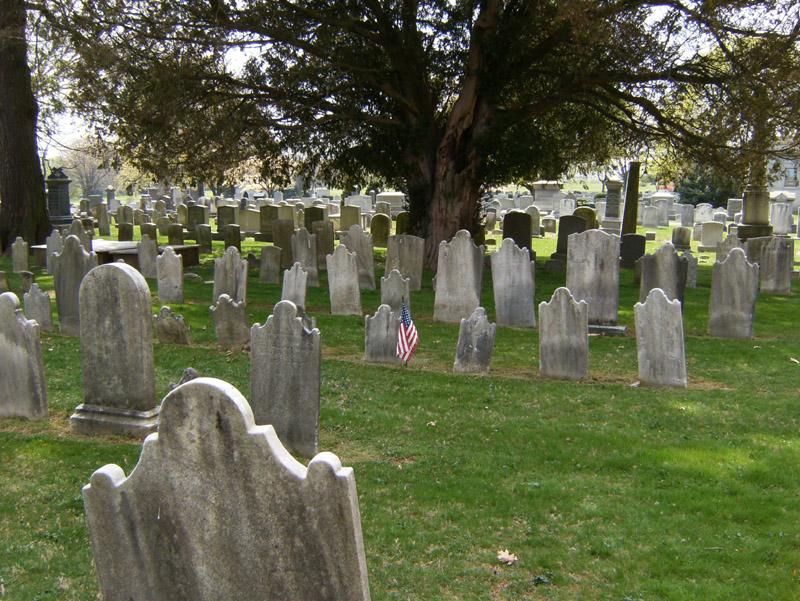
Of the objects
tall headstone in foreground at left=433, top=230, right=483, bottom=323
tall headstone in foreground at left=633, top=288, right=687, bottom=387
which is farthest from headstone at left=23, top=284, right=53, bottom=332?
tall headstone in foreground at left=633, top=288, right=687, bottom=387

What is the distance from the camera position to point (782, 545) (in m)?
5.85

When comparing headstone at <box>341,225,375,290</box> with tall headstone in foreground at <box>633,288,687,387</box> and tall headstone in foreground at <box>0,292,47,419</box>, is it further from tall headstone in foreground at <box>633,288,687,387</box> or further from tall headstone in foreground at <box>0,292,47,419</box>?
tall headstone in foreground at <box>0,292,47,419</box>

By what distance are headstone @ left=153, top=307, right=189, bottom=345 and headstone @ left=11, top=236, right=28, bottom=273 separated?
8000mm

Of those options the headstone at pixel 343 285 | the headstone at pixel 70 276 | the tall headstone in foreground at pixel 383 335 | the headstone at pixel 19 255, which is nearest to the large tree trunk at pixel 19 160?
the headstone at pixel 19 255

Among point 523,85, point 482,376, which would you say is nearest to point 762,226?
point 523,85

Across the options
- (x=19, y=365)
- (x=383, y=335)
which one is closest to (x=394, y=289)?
(x=383, y=335)

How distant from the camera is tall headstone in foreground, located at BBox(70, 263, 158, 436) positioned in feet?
25.6

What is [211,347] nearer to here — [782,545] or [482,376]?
[482,376]

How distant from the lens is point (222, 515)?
3.71m

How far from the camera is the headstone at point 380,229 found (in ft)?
89.1

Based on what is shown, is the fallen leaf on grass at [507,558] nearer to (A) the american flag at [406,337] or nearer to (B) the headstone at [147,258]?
(A) the american flag at [406,337]

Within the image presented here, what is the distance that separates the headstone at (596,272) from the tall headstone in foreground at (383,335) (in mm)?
3191

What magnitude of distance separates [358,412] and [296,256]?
9.50 metres

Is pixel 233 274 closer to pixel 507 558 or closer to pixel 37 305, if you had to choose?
pixel 37 305
